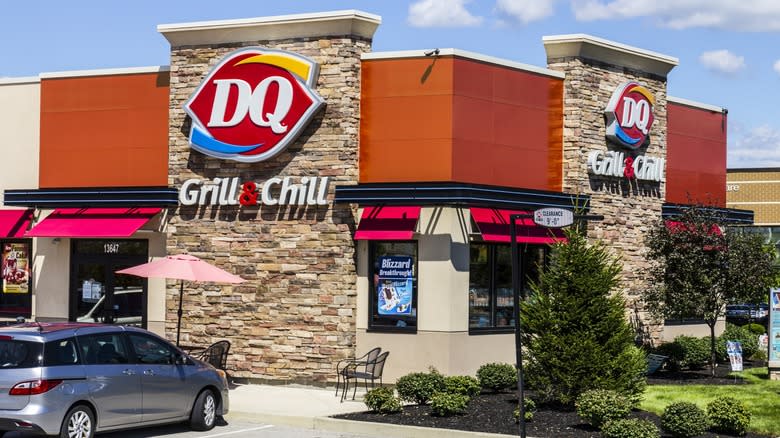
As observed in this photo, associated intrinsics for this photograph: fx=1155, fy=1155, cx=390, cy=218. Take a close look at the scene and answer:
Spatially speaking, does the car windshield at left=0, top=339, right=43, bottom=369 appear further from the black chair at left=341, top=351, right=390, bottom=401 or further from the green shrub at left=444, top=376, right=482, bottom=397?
the black chair at left=341, top=351, right=390, bottom=401

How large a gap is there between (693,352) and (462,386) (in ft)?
32.7

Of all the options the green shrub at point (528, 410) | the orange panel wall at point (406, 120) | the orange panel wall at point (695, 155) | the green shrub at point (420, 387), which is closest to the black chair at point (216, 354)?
the orange panel wall at point (406, 120)

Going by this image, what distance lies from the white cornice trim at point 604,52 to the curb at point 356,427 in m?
12.2

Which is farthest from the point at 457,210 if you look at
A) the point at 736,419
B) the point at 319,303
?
the point at 736,419

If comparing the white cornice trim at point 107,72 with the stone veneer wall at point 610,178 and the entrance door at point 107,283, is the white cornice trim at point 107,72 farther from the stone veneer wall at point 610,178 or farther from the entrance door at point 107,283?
the stone veneer wall at point 610,178

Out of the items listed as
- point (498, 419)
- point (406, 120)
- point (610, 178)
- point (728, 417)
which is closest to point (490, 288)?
point (406, 120)

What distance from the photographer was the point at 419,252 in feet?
81.0

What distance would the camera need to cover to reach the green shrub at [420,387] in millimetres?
21156

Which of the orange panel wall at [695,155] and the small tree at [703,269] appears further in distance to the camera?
→ the orange panel wall at [695,155]

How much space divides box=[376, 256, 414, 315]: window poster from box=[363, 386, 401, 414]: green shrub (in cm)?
474

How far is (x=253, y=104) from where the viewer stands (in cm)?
2592

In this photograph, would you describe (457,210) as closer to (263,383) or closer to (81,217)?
(263,383)

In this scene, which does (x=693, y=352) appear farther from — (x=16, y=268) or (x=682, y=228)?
(x=16, y=268)

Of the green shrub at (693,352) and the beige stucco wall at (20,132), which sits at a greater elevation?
the beige stucco wall at (20,132)
